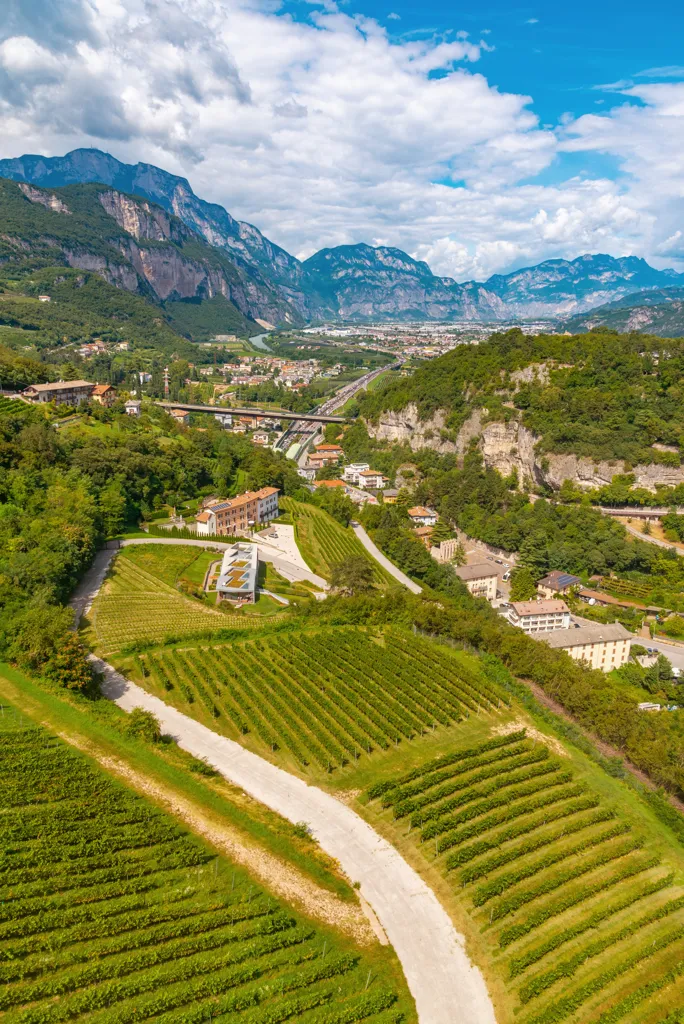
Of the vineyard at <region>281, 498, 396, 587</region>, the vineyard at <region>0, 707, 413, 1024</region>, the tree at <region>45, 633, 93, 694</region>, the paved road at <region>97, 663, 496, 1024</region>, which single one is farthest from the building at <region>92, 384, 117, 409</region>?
the vineyard at <region>0, 707, 413, 1024</region>

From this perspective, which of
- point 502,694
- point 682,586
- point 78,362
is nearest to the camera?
point 502,694

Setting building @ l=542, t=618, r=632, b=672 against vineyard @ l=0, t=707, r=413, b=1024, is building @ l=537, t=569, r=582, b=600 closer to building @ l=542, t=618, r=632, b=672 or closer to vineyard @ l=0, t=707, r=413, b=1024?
building @ l=542, t=618, r=632, b=672

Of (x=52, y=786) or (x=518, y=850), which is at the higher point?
(x=52, y=786)

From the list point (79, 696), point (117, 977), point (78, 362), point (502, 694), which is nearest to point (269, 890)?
point (117, 977)

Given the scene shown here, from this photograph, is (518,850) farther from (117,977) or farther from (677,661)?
(677,661)

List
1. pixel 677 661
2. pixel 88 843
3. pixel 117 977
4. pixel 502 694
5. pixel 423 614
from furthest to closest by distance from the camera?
pixel 677 661, pixel 423 614, pixel 502 694, pixel 88 843, pixel 117 977

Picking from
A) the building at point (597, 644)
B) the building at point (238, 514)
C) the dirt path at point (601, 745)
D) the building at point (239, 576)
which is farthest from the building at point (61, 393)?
the dirt path at point (601, 745)
